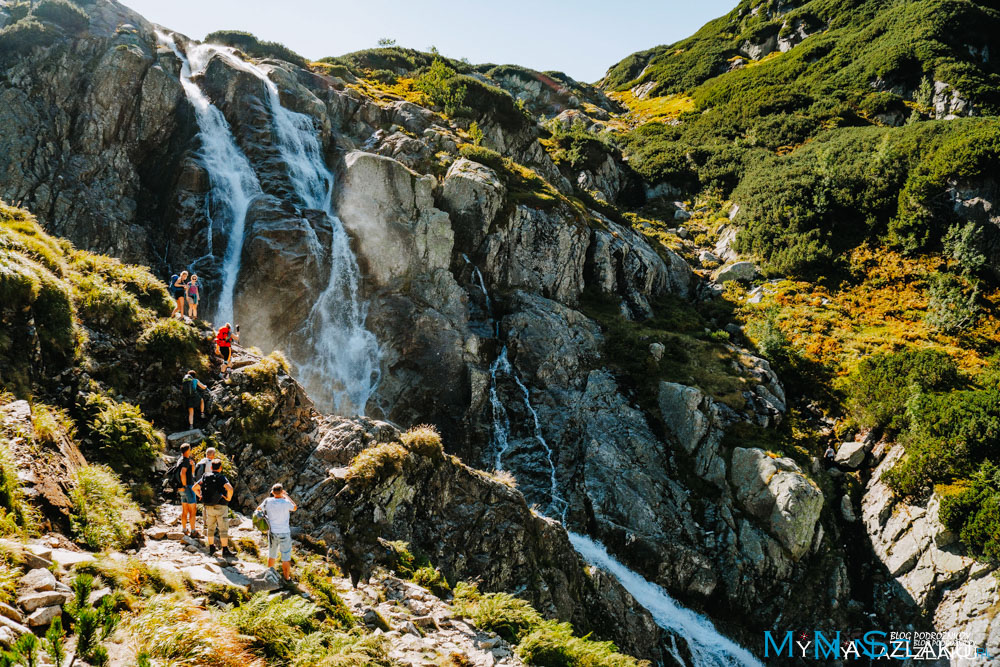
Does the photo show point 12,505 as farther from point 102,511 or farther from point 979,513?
point 979,513

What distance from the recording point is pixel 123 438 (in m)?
10.6

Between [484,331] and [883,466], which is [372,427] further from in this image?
[883,466]

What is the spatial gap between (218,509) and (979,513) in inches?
1051

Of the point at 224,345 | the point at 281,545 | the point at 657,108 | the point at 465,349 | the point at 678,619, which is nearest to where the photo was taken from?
the point at 281,545

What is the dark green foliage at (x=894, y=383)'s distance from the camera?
2483 cm

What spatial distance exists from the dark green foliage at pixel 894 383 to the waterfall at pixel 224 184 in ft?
113

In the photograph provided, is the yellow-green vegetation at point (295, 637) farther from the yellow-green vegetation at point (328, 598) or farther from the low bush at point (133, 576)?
the low bush at point (133, 576)

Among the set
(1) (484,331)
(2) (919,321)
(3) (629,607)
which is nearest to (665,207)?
(2) (919,321)

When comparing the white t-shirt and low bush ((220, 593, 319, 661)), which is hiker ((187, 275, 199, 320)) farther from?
low bush ((220, 593, 319, 661))

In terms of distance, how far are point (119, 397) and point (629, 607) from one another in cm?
1643

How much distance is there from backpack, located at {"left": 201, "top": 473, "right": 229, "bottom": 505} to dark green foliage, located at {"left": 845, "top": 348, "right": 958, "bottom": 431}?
29.4 m

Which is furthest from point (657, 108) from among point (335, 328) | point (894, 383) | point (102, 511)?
point (102, 511)

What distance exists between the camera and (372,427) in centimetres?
1521

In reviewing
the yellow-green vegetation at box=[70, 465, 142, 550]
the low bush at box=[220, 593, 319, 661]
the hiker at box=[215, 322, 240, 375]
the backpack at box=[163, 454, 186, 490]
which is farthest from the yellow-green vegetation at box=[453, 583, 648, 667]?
the hiker at box=[215, 322, 240, 375]
